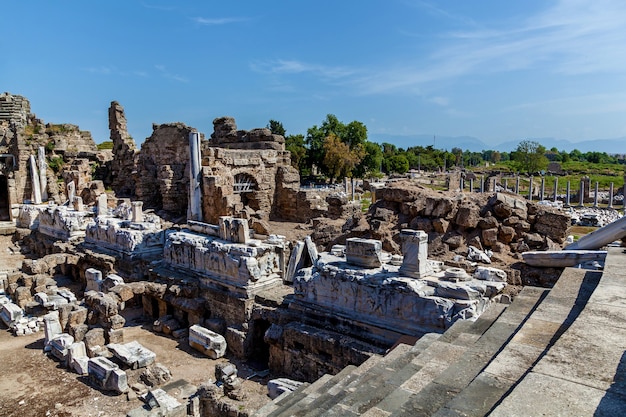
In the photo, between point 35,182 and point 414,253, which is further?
point 35,182

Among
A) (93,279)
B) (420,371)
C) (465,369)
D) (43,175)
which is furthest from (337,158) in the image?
(465,369)

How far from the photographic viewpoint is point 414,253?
24.2ft

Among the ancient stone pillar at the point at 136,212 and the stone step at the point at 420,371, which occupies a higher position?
the ancient stone pillar at the point at 136,212

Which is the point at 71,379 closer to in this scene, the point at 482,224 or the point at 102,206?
the point at 482,224

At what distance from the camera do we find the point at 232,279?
995 cm

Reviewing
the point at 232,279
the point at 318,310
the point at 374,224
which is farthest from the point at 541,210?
the point at 232,279

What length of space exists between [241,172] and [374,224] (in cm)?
1115

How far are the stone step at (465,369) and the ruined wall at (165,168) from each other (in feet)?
64.9

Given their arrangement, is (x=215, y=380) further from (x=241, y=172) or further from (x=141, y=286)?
(x=241, y=172)

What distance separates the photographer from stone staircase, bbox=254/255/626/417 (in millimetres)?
3211

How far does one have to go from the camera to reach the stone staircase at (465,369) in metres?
3.21

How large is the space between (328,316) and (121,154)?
23.1 meters

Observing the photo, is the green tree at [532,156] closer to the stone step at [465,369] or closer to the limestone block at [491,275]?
the limestone block at [491,275]

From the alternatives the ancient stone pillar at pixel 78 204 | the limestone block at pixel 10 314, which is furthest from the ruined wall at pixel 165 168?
the limestone block at pixel 10 314
